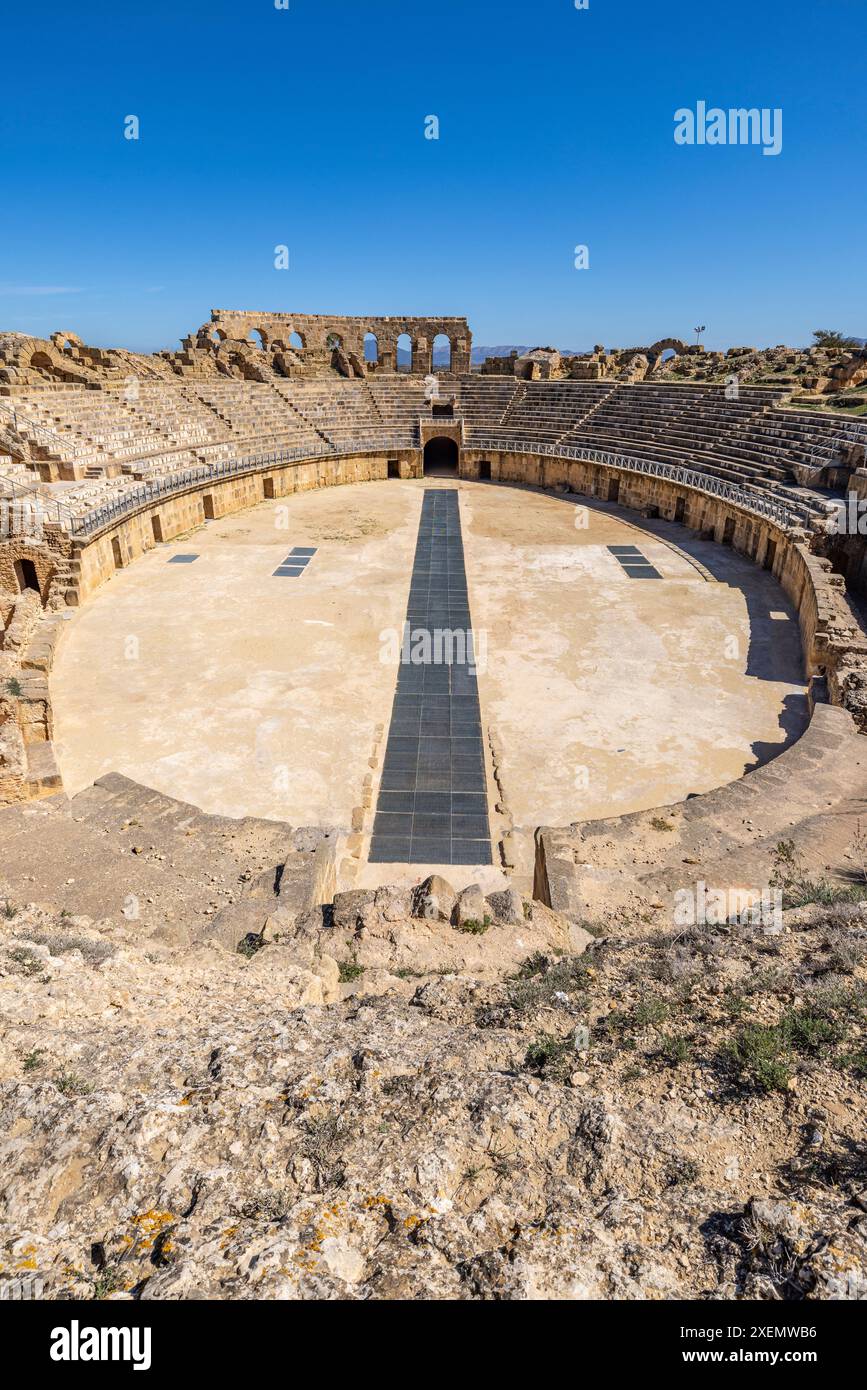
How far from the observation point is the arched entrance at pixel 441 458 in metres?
37.6

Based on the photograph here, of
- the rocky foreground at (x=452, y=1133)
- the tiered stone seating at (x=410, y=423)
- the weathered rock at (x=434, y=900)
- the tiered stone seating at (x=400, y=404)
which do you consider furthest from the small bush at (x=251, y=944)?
the tiered stone seating at (x=400, y=404)

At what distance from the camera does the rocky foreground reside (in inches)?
118

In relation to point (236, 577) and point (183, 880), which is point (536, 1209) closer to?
point (183, 880)

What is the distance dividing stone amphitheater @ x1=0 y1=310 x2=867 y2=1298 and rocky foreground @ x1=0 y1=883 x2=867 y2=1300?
0.07 ft

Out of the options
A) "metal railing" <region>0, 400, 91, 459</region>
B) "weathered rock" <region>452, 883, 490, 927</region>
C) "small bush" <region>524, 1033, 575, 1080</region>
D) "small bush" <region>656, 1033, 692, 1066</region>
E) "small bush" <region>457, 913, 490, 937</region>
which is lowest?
"small bush" <region>457, 913, 490, 937</region>

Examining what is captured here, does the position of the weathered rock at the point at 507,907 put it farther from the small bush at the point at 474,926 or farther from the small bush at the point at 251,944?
the small bush at the point at 251,944

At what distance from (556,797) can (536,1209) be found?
7.93 meters

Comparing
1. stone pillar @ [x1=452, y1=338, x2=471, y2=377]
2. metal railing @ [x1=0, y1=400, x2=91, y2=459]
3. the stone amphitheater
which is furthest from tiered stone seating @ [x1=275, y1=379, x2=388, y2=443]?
metal railing @ [x1=0, y1=400, x2=91, y2=459]

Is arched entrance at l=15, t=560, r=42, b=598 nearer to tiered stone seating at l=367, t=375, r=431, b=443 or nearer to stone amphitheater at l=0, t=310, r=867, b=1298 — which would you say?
stone amphitheater at l=0, t=310, r=867, b=1298

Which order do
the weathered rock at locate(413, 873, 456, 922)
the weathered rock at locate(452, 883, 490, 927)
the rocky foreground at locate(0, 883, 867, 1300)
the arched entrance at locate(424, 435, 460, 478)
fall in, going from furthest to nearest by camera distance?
the arched entrance at locate(424, 435, 460, 478), the weathered rock at locate(413, 873, 456, 922), the weathered rock at locate(452, 883, 490, 927), the rocky foreground at locate(0, 883, 867, 1300)

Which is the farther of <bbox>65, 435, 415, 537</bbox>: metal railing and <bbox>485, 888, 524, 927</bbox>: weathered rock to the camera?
<bbox>65, 435, 415, 537</bbox>: metal railing

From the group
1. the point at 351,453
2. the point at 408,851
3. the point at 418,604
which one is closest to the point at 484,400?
the point at 351,453

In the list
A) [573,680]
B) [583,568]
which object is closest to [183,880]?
[573,680]

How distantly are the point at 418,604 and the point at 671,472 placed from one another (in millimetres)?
14393
